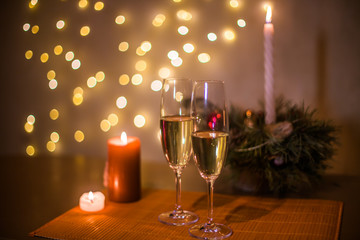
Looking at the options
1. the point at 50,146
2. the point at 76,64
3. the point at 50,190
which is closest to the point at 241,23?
the point at 76,64

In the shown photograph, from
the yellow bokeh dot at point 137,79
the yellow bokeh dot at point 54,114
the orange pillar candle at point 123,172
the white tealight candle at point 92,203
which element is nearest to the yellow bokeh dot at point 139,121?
the yellow bokeh dot at point 137,79

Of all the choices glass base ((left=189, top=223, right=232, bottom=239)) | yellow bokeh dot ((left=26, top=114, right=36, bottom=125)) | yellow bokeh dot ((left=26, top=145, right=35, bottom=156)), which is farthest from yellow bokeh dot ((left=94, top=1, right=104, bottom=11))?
glass base ((left=189, top=223, right=232, bottom=239))

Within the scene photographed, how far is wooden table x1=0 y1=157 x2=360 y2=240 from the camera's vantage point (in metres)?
0.82

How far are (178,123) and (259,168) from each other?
28 centimetres

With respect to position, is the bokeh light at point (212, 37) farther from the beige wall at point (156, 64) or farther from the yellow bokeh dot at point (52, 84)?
the yellow bokeh dot at point (52, 84)

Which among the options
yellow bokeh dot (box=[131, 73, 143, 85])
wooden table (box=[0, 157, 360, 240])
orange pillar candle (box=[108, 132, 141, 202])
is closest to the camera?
wooden table (box=[0, 157, 360, 240])

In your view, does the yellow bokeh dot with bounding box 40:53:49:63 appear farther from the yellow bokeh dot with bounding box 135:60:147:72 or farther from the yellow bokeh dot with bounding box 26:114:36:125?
the yellow bokeh dot with bounding box 135:60:147:72

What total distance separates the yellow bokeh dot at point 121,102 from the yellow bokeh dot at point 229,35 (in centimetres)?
42

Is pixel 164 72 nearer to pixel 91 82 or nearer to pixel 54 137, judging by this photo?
pixel 91 82

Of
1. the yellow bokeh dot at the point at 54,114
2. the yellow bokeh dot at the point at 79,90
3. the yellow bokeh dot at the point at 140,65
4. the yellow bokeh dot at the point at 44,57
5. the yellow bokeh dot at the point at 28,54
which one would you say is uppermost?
the yellow bokeh dot at the point at 28,54

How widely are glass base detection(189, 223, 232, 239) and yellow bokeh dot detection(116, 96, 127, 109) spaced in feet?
2.39

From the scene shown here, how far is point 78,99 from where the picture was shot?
1.47 meters

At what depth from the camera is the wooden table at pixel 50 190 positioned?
32.4 inches

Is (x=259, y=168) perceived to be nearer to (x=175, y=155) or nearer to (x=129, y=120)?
(x=175, y=155)
